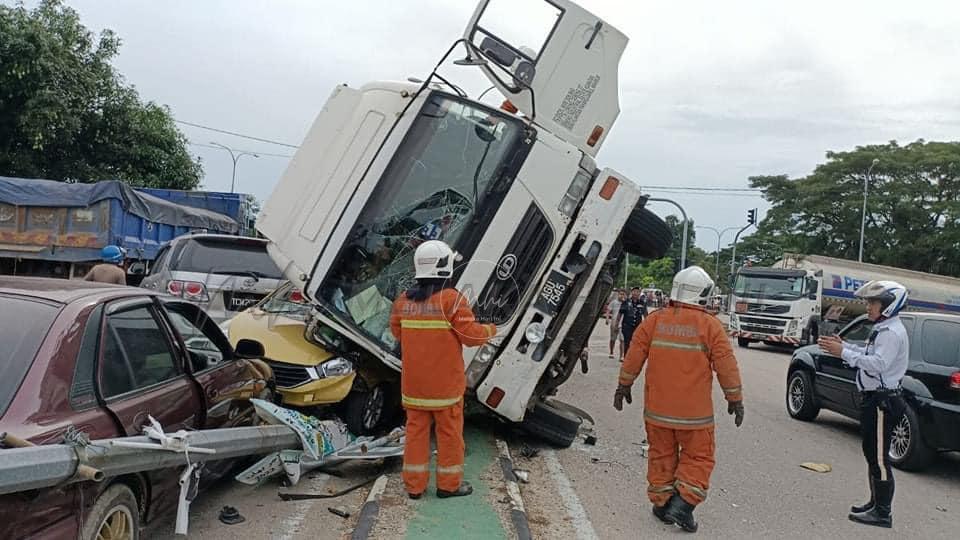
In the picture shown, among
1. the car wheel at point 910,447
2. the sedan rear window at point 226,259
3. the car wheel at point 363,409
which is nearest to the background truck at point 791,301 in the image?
the car wheel at point 910,447

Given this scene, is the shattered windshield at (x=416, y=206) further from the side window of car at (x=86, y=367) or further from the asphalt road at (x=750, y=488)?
the side window of car at (x=86, y=367)

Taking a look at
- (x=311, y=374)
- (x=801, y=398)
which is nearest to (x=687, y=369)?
(x=311, y=374)

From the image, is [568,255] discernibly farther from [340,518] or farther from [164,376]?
[164,376]

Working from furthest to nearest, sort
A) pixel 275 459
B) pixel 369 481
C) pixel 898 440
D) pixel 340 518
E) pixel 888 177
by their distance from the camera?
pixel 888 177 → pixel 898 440 → pixel 369 481 → pixel 275 459 → pixel 340 518

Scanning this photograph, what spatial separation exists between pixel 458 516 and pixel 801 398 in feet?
20.8

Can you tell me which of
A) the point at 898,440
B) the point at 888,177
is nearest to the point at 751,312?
the point at 898,440

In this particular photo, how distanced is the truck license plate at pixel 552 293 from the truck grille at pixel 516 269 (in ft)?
0.42

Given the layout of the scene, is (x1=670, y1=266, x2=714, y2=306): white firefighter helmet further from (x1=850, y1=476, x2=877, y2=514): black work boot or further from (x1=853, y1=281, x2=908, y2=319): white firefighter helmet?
(x1=850, y1=476, x2=877, y2=514): black work boot

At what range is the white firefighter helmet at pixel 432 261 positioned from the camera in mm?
5055

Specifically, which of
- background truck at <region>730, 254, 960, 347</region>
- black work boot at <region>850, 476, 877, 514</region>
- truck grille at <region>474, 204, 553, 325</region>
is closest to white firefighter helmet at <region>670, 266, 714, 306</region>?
truck grille at <region>474, 204, 553, 325</region>

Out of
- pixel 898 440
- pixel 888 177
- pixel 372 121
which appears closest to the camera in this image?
pixel 372 121

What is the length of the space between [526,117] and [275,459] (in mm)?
3314

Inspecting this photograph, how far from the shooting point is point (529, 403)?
20.5 ft

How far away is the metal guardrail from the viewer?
102 inches
